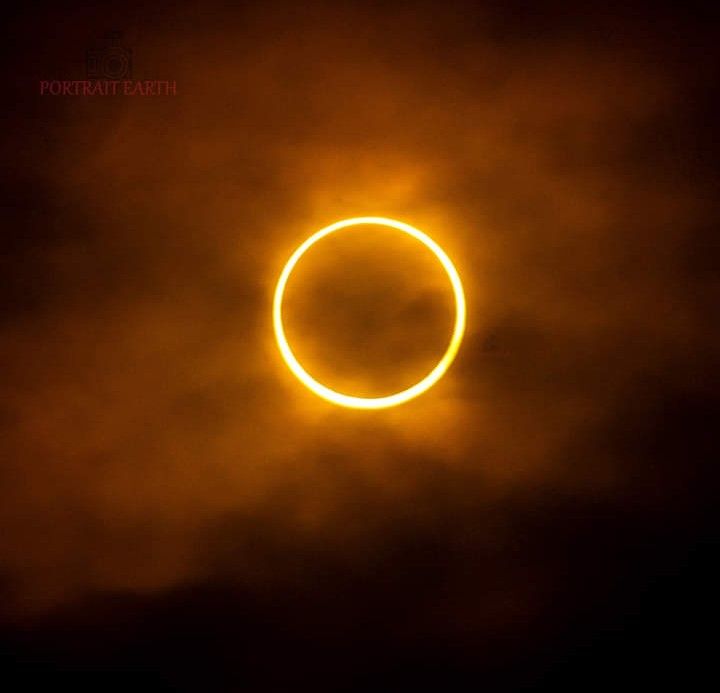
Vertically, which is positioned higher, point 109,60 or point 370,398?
point 109,60

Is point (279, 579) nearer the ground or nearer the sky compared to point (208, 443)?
nearer the ground

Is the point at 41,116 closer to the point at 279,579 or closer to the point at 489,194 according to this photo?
the point at 489,194

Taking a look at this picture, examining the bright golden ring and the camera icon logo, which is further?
the camera icon logo

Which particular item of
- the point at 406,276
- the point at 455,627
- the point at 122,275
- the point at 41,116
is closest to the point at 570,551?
the point at 455,627

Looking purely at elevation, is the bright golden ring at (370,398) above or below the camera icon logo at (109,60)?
below
